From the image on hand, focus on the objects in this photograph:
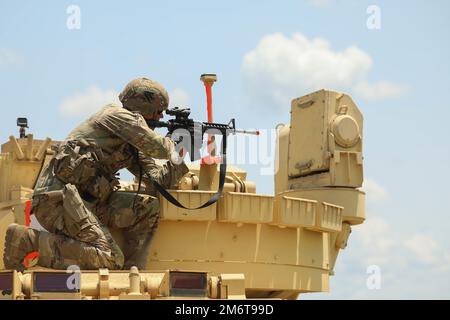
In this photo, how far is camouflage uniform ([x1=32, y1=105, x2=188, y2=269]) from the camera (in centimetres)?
1346

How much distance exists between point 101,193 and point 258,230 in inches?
74.6

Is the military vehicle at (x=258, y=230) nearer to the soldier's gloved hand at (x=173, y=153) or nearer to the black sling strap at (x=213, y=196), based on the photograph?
the black sling strap at (x=213, y=196)

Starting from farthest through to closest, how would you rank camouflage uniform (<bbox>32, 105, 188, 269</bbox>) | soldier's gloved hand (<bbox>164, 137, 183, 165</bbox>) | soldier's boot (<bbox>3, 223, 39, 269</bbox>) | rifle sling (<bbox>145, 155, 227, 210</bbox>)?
→ soldier's gloved hand (<bbox>164, 137, 183, 165</bbox>) < rifle sling (<bbox>145, 155, 227, 210</bbox>) < soldier's boot (<bbox>3, 223, 39, 269</bbox>) < camouflage uniform (<bbox>32, 105, 188, 269</bbox>)

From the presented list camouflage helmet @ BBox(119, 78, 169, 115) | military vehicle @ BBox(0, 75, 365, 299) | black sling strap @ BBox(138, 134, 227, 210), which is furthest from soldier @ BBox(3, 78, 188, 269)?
military vehicle @ BBox(0, 75, 365, 299)

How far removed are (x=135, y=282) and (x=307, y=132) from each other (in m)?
5.48

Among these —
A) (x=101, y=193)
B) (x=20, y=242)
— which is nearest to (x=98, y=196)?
(x=101, y=193)

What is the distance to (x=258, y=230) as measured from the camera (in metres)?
14.2

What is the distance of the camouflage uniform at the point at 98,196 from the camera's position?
44.2 ft

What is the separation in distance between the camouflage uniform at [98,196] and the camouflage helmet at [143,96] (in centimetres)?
35

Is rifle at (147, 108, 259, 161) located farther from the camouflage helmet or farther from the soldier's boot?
the soldier's boot

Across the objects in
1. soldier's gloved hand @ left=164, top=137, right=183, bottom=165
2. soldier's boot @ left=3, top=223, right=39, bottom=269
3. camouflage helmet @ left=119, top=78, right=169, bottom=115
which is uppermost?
camouflage helmet @ left=119, top=78, right=169, bottom=115

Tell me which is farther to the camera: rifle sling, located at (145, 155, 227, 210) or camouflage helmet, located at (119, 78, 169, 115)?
camouflage helmet, located at (119, 78, 169, 115)

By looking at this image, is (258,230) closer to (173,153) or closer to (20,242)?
(173,153)
